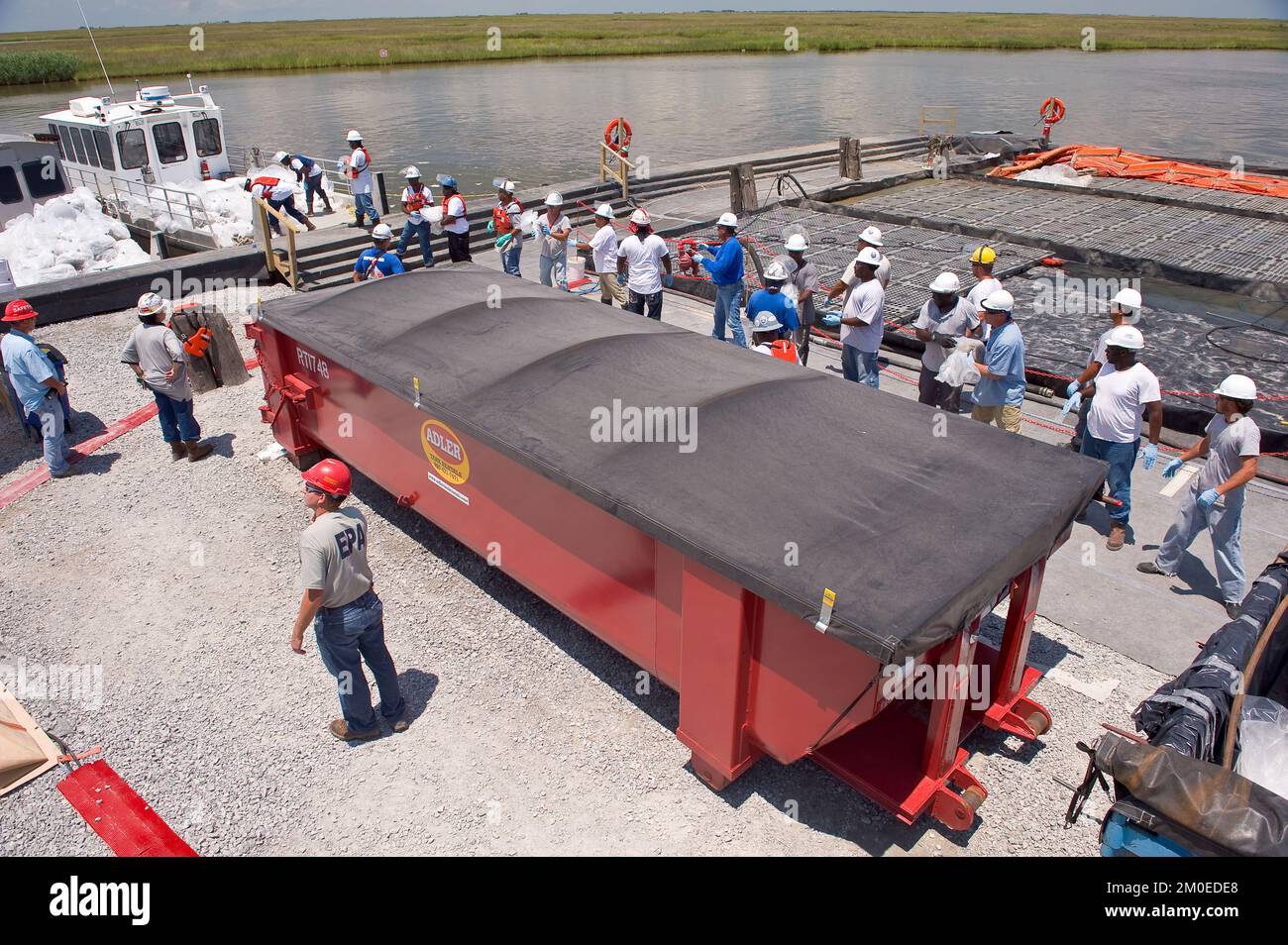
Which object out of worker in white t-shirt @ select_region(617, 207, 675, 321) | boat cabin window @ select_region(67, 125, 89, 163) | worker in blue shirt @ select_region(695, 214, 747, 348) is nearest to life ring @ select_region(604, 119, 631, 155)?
worker in white t-shirt @ select_region(617, 207, 675, 321)

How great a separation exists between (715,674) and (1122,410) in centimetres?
453

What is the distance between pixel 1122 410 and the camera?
6.78 metres

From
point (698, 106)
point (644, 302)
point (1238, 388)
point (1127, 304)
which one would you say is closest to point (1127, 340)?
point (1238, 388)

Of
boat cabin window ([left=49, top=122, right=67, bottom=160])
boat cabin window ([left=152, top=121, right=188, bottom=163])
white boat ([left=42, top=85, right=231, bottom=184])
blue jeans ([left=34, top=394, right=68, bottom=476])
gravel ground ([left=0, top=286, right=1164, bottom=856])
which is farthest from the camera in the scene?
boat cabin window ([left=49, top=122, right=67, bottom=160])

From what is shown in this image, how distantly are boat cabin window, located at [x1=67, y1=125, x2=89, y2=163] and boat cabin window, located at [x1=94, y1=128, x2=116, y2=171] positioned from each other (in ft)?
2.27

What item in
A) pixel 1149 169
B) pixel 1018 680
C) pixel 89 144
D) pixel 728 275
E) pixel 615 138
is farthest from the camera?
pixel 1149 169

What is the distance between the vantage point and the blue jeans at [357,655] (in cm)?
497

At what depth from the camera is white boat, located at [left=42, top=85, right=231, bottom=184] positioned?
1811 cm

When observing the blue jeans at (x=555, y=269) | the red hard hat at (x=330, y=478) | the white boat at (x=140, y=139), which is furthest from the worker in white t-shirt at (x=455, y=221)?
the red hard hat at (x=330, y=478)

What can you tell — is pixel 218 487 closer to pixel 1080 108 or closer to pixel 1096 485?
pixel 1096 485

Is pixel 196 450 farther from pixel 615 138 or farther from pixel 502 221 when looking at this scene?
pixel 615 138

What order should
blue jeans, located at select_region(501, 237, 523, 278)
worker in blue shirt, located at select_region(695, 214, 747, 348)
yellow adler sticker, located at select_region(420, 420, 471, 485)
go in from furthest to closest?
blue jeans, located at select_region(501, 237, 523, 278), worker in blue shirt, located at select_region(695, 214, 747, 348), yellow adler sticker, located at select_region(420, 420, 471, 485)

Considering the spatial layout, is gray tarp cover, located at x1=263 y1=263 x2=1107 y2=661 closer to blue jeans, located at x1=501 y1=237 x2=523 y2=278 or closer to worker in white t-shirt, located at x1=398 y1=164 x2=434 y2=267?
blue jeans, located at x1=501 y1=237 x2=523 y2=278

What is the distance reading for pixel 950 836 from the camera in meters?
4.70
